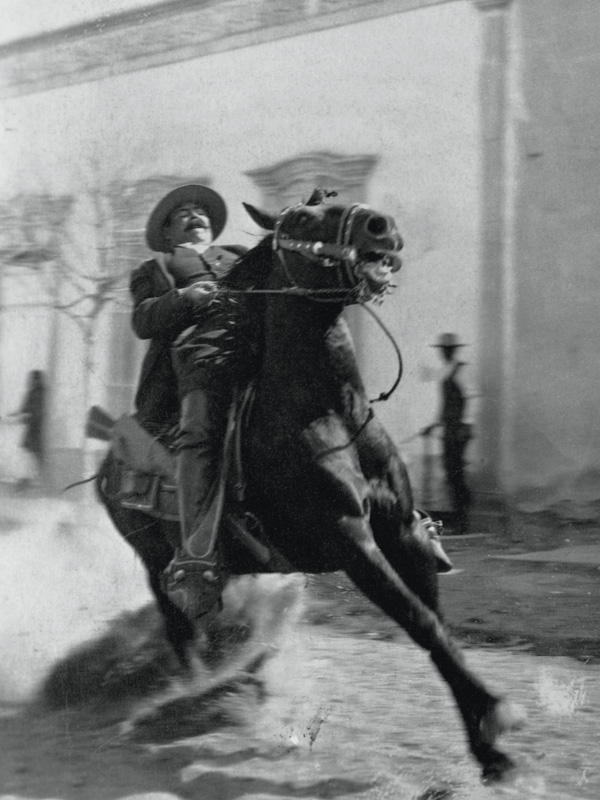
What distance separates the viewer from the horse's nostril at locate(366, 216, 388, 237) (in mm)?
4102

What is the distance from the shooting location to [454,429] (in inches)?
171

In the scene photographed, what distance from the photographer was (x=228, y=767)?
14.9 ft

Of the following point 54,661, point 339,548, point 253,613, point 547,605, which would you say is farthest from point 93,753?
point 547,605

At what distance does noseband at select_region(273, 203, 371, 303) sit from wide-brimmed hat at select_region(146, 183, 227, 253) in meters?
0.59

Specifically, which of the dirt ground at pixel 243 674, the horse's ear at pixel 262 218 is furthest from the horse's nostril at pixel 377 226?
the dirt ground at pixel 243 674

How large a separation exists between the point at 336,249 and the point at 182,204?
40.4 inches

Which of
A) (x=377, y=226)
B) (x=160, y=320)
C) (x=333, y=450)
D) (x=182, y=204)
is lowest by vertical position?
(x=333, y=450)

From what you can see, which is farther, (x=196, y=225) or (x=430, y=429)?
(x=196, y=225)

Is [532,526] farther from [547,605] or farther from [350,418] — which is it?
[350,418]

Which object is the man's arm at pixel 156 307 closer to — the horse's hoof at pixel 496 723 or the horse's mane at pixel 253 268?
the horse's mane at pixel 253 268

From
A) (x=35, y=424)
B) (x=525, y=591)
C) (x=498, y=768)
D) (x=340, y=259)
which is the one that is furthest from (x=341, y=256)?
(x=35, y=424)

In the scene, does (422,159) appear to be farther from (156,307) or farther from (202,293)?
(156,307)

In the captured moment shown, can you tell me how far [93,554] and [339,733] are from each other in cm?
143

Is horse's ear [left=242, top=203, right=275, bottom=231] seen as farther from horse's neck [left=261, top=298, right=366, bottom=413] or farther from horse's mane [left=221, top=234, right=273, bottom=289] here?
horse's neck [left=261, top=298, right=366, bottom=413]
